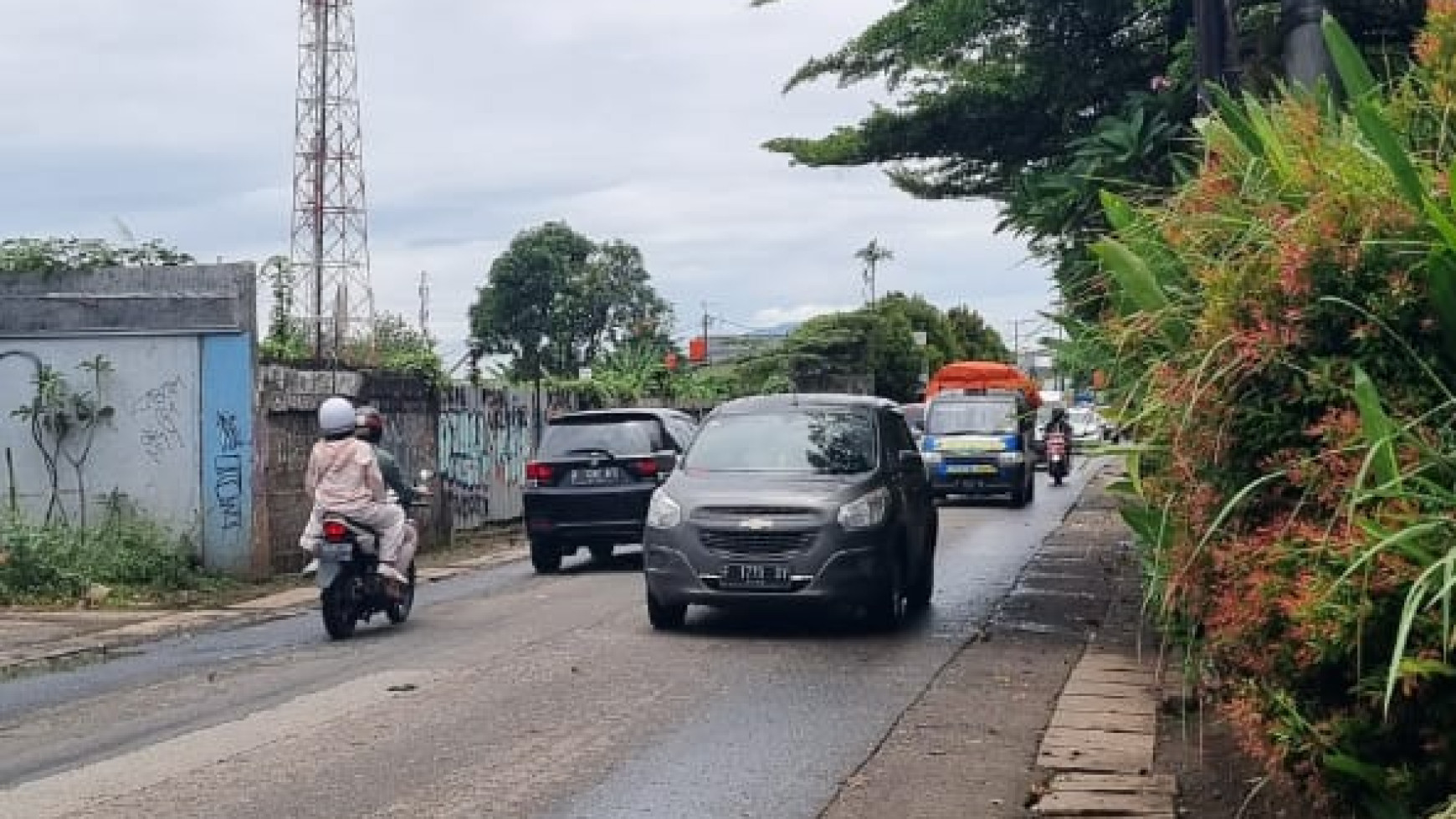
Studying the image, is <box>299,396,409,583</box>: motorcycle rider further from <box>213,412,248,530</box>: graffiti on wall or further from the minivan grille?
<box>213,412,248,530</box>: graffiti on wall

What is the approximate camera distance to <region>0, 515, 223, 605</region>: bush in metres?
15.4

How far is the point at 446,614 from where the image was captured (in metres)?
14.1

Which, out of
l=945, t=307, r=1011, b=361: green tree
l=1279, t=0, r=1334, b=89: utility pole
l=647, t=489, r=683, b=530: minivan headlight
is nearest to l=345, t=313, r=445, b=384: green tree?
l=647, t=489, r=683, b=530: minivan headlight

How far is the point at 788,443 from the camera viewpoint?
42.4ft

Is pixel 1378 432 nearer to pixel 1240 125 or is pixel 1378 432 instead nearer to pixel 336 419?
pixel 1240 125

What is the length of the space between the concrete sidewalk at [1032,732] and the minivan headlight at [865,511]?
3.71 ft

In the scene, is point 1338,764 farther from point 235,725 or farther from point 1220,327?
point 235,725

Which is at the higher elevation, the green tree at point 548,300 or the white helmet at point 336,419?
the green tree at point 548,300

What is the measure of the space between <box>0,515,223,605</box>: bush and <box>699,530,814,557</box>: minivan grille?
21.6 ft

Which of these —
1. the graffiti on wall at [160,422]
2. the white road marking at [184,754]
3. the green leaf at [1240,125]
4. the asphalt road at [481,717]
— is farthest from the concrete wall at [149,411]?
the green leaf at [1240,125]

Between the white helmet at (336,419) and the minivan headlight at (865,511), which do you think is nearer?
the minivan headlight at (865,511)

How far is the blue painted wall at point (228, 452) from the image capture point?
662 inches

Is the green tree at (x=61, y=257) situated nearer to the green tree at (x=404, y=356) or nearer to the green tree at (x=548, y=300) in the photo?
the green tree at (x=404, y=356)

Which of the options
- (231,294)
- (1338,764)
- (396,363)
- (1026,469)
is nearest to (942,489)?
(1026,469)
